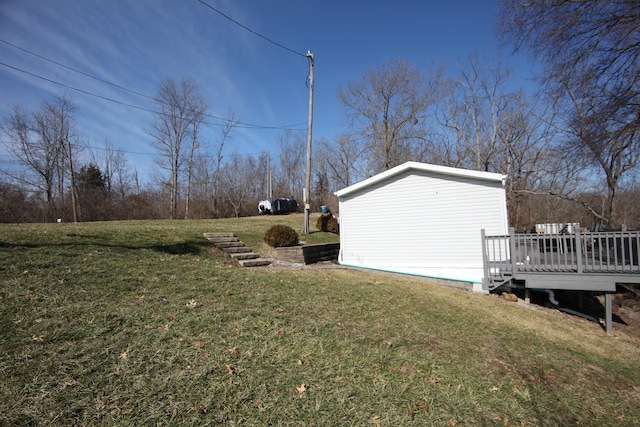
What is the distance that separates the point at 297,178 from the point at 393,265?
3010 cm

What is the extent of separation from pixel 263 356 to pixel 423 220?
8.21 m

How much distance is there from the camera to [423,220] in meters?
10.4

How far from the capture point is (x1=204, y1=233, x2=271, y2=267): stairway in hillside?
9164 mm

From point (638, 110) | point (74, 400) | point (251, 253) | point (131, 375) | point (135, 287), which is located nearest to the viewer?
point (74, 400)

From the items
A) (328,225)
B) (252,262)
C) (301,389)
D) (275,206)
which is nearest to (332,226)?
(328,225)

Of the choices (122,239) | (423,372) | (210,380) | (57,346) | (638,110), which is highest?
(638,110)

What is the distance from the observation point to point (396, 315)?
17.1ft

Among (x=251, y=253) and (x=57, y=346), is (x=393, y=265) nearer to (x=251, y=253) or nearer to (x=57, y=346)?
(x=251, y=253)

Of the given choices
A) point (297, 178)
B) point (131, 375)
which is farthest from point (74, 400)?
point (297, 178)

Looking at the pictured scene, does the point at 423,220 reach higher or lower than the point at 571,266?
higher

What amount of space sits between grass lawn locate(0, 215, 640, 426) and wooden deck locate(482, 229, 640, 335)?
1.46 metres

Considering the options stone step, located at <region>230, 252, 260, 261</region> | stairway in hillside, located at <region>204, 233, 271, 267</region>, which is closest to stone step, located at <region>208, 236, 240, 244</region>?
stairway in hillside, located at <region>204, 233, 271, 267</region>

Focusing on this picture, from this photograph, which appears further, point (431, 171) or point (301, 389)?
point (431, 171)

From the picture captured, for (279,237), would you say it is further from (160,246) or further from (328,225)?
(328,225)
